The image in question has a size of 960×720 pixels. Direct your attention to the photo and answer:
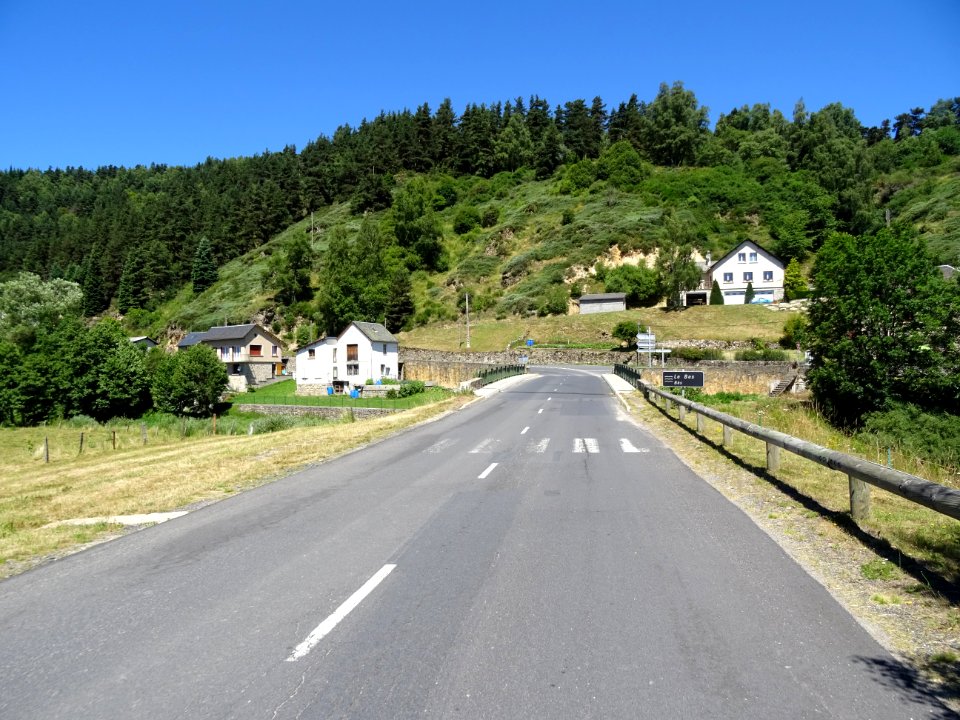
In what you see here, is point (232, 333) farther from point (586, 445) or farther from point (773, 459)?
point (773, 459)

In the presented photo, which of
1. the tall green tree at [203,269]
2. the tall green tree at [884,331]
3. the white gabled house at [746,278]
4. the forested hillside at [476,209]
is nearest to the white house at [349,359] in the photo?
the forested hillside at [476,209]

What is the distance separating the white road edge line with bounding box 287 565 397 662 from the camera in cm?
445

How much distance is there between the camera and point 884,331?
28.3 meters

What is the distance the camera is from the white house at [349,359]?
68.0m

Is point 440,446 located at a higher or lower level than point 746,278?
lower

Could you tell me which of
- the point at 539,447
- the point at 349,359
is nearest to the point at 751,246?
the point at 349,359

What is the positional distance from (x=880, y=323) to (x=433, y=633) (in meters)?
30.3

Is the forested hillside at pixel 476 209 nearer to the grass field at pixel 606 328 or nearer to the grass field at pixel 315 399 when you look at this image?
the grass field at pixel 606 328

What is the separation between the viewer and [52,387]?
2304 inches

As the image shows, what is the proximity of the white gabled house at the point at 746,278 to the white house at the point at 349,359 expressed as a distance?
42355 millimetres

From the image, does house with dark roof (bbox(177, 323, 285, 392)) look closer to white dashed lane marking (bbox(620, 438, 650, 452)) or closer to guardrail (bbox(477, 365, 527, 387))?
guardrail (bbox(477, 365, 527, 387))

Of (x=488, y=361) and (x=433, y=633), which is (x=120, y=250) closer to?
(x=488, y=361)

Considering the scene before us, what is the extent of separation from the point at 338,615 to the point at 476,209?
127 m

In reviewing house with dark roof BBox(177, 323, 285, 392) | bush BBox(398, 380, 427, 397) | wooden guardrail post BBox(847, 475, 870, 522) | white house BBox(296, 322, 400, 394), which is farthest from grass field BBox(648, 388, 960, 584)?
house with dark roof BBox(177, 323, 285, 392)
